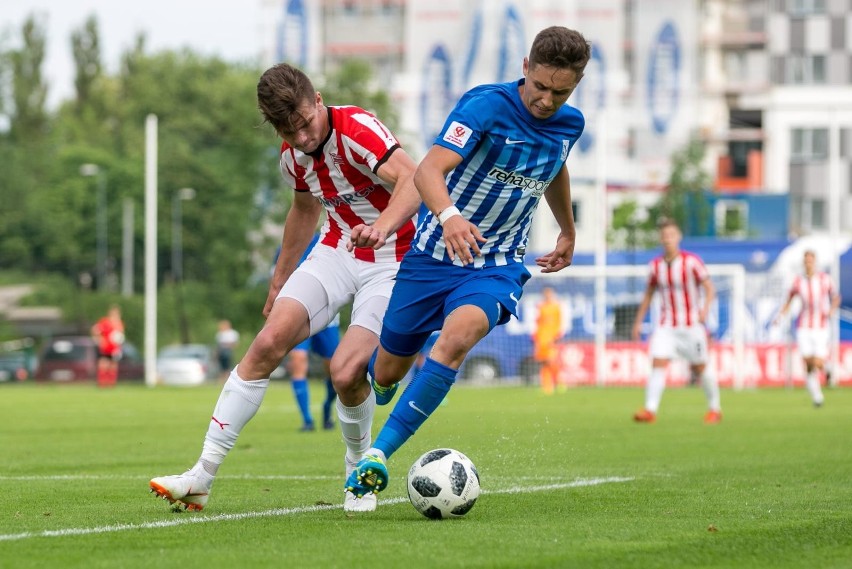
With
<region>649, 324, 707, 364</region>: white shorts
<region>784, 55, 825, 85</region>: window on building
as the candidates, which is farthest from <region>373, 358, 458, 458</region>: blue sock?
<region>784, 55, 825, 85</region>: window on building

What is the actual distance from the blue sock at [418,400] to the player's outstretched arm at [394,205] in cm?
64

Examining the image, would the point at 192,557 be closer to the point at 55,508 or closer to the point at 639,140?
the point at 55,508

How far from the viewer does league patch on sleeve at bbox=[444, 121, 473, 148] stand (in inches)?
279

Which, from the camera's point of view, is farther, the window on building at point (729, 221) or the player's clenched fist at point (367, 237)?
the window on building at point (729, 221)

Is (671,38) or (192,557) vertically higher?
(671,38)

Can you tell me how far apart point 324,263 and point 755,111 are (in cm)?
7172

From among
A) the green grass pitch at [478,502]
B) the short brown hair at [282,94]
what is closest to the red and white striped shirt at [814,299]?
Result: the green grass pitch at [478,502]

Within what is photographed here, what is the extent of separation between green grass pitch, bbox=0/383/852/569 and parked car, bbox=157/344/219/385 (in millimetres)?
22285

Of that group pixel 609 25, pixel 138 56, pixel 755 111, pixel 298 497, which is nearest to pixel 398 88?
pixel 609 25

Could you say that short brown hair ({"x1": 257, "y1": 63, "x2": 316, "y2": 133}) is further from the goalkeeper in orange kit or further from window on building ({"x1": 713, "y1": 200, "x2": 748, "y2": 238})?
window on building ({"x1": 713, "y1": 200, "x2": 748, "y2": 238})

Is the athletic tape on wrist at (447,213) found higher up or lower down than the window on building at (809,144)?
lower down

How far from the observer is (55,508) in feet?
25.0

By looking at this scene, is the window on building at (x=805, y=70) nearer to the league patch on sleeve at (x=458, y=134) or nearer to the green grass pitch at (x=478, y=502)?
the green grass pitch at (x=478, y=502)

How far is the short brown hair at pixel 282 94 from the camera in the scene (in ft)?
23.2
